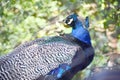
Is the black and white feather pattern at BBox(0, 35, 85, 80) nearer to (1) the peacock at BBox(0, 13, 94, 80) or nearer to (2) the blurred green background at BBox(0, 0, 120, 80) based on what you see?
(1) the peacock at BBox(0, 13, 94, 80)

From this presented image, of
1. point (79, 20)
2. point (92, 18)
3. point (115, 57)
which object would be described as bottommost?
point (115, 57)

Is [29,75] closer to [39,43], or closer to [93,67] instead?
[39,43]

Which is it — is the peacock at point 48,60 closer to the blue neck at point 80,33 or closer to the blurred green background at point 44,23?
the blue neck at point 80,33

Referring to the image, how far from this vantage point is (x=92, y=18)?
2.68 m

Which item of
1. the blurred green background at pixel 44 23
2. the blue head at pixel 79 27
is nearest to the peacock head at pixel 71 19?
the blue head at pixel 79 27

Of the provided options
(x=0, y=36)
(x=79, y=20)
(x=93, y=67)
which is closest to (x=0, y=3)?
(x=0, y=36)

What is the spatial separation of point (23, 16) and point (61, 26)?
0.32 meters

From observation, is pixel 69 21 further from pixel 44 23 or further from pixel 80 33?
pixel 44 23

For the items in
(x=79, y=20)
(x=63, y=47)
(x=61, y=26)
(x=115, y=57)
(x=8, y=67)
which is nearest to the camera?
(x=8, y=67)

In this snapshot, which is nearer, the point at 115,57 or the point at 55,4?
the point at 115,57

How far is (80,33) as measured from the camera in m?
2.04

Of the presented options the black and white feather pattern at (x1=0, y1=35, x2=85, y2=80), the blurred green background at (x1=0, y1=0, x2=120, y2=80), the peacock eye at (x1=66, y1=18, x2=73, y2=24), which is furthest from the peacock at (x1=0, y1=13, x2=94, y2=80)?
the blurred green background at (x1=0, y1=0, x2=120, y2=80)

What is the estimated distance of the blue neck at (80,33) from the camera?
202 centimetres

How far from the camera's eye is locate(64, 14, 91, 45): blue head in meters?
2.02
